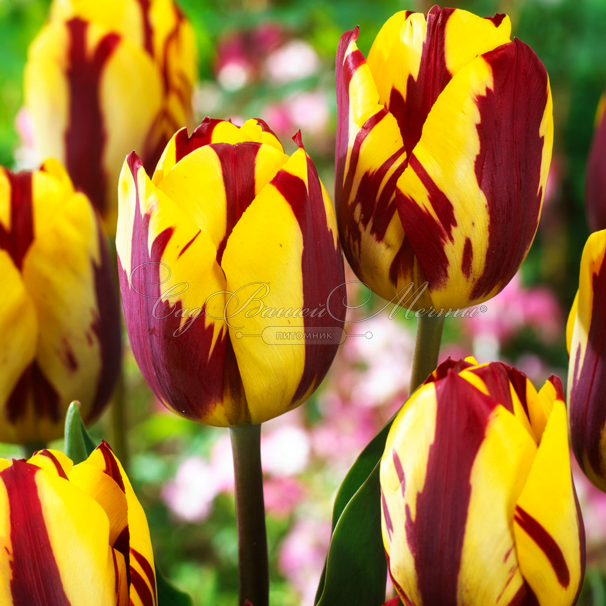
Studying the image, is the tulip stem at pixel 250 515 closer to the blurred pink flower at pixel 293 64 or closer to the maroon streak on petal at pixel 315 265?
the maroon streak on petal at pixel 315 265

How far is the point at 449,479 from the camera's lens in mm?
188

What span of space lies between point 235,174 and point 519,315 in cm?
122

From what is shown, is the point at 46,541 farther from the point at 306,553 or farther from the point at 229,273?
the point at 306,553

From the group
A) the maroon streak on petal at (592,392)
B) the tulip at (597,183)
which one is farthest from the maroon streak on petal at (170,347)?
the tulip at (597,183)

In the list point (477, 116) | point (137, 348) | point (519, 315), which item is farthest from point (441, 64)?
point (519, 315)

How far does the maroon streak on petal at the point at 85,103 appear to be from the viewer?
38 cm

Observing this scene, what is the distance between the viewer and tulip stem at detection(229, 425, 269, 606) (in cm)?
26

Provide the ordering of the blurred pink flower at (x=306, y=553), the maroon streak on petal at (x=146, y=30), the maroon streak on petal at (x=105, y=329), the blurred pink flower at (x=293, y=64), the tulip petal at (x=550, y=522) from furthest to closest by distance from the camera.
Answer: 1. the blurred pink flower at (x=293, y=64)
2. the blurred pink flower at (x=306, y=553)
3. the maroon streak on petal at (x=146, y=30)
4. the maroon streak on petal at (x=105, y=329)
5. the tulip petal at (x=550, y=522)

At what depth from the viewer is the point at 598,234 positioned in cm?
23

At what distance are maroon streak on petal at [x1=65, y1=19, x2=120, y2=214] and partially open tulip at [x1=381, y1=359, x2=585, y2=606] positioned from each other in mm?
256

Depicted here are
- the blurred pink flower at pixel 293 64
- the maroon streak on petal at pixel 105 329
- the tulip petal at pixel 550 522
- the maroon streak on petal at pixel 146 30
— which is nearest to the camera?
the tulip petal at pixel 550 522

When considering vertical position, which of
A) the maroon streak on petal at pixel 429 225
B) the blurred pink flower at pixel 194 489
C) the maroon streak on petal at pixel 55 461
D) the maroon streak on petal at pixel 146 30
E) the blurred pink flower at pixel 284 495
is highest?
the maroon streak on petal at pixel 146 30

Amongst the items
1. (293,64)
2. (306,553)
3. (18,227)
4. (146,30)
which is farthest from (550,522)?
(293,64)

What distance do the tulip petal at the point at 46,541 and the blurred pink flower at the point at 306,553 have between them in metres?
0.78
